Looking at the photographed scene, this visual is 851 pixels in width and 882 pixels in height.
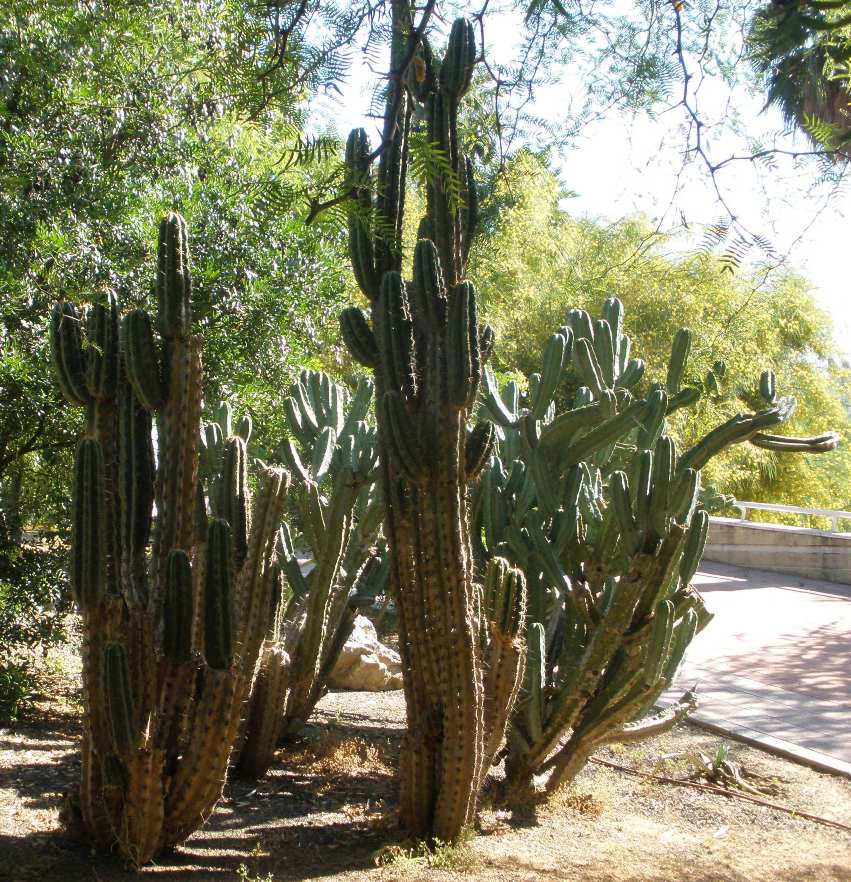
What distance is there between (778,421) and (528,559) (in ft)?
5.01

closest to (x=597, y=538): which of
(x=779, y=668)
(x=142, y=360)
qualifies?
(x=142, y=360)

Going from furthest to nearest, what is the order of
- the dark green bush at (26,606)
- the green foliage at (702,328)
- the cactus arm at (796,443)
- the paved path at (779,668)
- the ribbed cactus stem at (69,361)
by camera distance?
the green foliage at (702,328) < the paved path at (779,668) < the dark green bush at (26,606) < the cactus arm at (796,443) < the ribbed cactus stem at (69,361)

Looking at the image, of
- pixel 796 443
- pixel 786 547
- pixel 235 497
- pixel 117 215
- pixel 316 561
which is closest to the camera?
pixel 235 497

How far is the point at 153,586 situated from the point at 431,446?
1.32 m

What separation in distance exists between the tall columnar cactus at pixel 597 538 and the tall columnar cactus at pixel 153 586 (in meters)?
1.72

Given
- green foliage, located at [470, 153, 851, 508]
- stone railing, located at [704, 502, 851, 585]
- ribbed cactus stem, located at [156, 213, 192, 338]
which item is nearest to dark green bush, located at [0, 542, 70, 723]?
ribbed cactus stem, located at [156, 213, 192, 338]

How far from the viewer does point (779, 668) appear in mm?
8766

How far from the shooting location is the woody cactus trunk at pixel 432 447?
156 inches

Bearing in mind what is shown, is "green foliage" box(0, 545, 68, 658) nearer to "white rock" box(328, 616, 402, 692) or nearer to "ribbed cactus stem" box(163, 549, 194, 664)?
"white rock" box(328, 616, 402, 692)

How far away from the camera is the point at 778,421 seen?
5.04 m

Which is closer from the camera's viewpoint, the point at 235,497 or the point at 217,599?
the point at 217,599

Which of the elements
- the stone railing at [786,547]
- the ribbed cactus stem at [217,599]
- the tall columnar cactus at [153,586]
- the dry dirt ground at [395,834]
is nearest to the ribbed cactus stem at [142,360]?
the tall columnar cactus at [153,586]

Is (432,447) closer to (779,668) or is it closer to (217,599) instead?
(217,599)

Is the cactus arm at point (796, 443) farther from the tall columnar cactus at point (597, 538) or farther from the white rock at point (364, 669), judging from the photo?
the white rock at point (364, 669)
